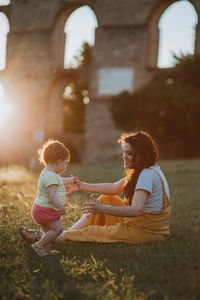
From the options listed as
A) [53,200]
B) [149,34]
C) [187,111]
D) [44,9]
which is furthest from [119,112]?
[53,200]

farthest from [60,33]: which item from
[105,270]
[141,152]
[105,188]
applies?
[105,270]

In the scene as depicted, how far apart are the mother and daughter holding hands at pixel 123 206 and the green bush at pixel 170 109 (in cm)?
1369

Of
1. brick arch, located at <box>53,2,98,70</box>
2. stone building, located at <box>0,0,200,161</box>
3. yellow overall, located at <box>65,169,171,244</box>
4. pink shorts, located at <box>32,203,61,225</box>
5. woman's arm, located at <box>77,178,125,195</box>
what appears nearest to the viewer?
pink shorts, located at <box>32,203,61,225</box>

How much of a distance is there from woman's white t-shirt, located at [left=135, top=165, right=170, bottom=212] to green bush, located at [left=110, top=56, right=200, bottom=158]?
45.0ft

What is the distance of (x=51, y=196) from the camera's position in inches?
139

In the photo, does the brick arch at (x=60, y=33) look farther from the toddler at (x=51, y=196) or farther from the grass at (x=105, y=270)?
the grass at (x=105, y=270)

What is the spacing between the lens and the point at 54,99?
24.8 metres

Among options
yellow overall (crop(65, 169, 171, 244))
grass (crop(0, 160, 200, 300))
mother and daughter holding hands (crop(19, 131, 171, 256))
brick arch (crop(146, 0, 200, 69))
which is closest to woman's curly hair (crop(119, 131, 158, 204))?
mother and daughter holding hands (crop(19, 131, 171, 256))

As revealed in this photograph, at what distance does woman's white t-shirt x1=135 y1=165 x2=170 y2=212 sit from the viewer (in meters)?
3.53

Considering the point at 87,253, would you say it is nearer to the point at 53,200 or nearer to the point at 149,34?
the point at 53,200

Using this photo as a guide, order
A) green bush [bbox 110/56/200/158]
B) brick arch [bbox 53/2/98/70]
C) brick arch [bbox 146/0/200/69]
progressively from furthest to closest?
1. brick arch [bbox 53/2/98/70]
2. brick arch [bbox 146/0/200/69]
3. green bush [bbox 110/56/200/158]

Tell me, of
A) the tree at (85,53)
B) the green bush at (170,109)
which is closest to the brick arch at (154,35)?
the green bush at (170,109)

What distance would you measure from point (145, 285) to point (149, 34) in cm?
2114

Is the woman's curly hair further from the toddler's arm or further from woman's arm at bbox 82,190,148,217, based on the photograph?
the toddler's arm
